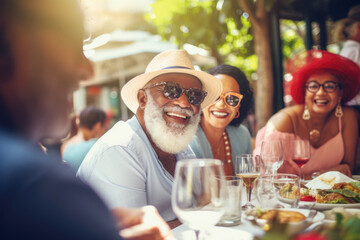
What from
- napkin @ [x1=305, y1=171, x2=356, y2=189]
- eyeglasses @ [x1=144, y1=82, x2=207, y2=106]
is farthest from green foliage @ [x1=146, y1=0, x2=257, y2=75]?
napkin @ [x1=305, y1=171, x2=356, y2=189]

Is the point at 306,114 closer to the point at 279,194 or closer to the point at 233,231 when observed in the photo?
the point at 279,194

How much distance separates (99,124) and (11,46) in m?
4.53

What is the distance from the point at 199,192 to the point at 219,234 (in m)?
0.42

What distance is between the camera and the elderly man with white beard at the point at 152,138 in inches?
77.0

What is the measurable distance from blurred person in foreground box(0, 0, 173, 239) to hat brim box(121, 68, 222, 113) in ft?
5.00

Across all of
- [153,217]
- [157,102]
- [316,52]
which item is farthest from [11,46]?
[316,52]

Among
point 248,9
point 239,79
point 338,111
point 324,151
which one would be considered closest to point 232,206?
point 239,79

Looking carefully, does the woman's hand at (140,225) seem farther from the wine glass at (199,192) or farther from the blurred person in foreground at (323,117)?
the blurred person in foreground at (323,117)

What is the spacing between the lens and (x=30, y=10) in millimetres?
832

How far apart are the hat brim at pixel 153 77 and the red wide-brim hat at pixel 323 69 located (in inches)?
55.4

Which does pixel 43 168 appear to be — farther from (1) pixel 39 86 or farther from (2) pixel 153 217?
(2) pixel 153 217

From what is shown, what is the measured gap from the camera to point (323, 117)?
3732 millimetres

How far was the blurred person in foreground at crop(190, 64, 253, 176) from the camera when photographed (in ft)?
10.6

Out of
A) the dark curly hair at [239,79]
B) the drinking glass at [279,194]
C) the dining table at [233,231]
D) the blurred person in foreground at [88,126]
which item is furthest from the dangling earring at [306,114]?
the blurred person in foreground at [88,126]
